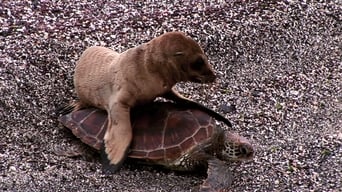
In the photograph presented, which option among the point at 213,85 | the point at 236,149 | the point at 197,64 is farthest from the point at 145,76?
the point at 213,85

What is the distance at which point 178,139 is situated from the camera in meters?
3.29

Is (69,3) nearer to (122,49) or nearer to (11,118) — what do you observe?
(122,49)

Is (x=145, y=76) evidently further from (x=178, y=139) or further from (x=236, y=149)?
(x=236, y=149)

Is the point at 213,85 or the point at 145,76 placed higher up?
the point at 145,76

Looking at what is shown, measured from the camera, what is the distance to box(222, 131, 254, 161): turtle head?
3.36 meters

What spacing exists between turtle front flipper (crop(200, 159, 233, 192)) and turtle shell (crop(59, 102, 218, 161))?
0.14 m

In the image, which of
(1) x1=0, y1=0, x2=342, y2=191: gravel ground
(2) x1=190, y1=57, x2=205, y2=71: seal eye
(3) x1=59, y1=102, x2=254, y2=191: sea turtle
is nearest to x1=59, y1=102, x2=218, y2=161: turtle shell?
(3) x1=59, y1=102, x2=254, y2=191: sea turtle

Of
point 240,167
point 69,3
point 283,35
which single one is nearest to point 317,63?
point 283,35

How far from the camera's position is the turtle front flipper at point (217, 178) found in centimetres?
310

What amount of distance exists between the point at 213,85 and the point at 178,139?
2.90 feet

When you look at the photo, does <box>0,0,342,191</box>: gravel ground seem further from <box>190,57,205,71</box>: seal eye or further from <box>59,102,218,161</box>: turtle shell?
<box>190,57,205,71</box>: seal eye

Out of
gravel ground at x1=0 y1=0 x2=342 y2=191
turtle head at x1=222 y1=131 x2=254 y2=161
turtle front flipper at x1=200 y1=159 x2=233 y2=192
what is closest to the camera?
turtle front flipper at x1=200 y1=159 x2=233 y2=192

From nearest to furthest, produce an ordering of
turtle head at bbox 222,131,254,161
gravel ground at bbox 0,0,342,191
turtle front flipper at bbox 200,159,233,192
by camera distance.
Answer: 1. turtle front flipper at bbox 200,159,233,192
2. gravel ground at bbox 0,0,342,191
3. turtle head at bbox 222,131,254,161

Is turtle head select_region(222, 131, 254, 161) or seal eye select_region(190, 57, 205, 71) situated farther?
turtle head select_region(222, 131, 254, 161)
